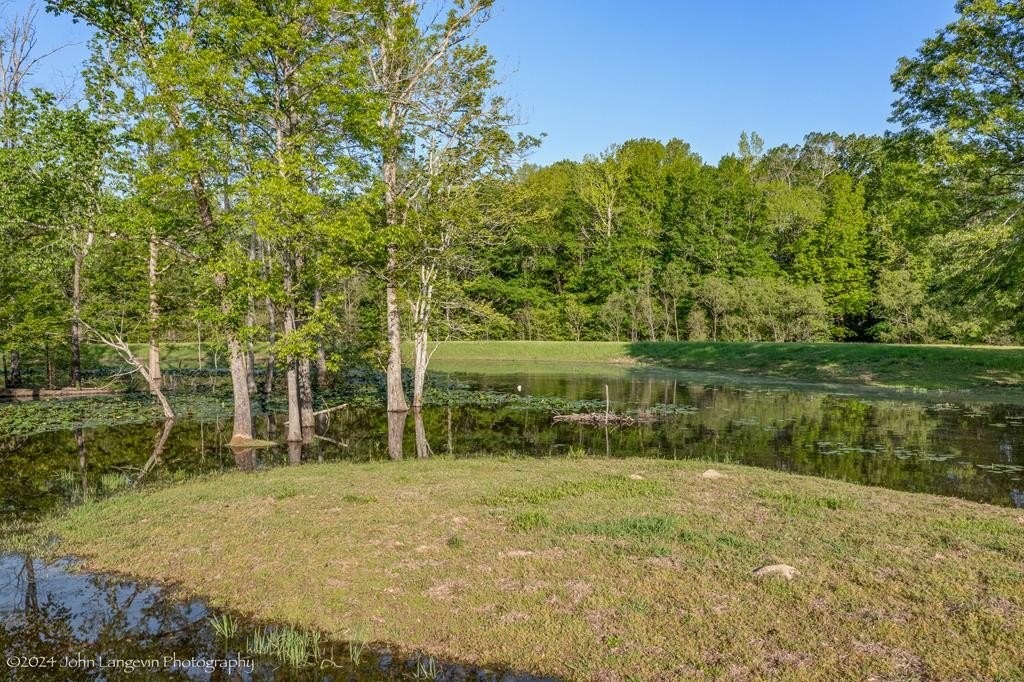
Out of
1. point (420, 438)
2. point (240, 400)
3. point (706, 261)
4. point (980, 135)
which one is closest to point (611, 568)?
point (420, 438)

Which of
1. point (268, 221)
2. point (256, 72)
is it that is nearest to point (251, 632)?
point (268, 221)

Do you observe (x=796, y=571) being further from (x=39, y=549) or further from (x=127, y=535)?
(x=39, y=549)

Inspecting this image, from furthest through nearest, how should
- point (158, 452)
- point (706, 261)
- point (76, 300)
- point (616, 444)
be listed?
point (706, 261)
point (76, 300)
point (616, 444)
point (158, 452)

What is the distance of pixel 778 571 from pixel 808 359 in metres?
36.5

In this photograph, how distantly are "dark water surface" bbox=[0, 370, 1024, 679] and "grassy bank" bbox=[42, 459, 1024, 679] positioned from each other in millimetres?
624

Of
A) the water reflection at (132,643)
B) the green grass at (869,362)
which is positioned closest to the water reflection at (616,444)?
the water reflection at (132,643)

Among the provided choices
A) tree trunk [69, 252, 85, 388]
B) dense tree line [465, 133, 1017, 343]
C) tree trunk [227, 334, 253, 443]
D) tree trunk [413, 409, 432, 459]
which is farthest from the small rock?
dense tree line [465, 133, 1017, 343]

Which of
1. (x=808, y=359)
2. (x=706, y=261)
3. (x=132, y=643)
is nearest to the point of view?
(x=132, y=643)

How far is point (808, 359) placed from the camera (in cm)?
4034

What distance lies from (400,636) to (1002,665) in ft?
16.2

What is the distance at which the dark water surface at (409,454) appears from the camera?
6137 millimetres

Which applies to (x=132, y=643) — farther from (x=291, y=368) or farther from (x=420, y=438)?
(x=420, y=438)

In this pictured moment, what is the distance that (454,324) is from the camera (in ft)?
83.3

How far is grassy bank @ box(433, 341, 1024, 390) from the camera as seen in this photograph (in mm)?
33125
